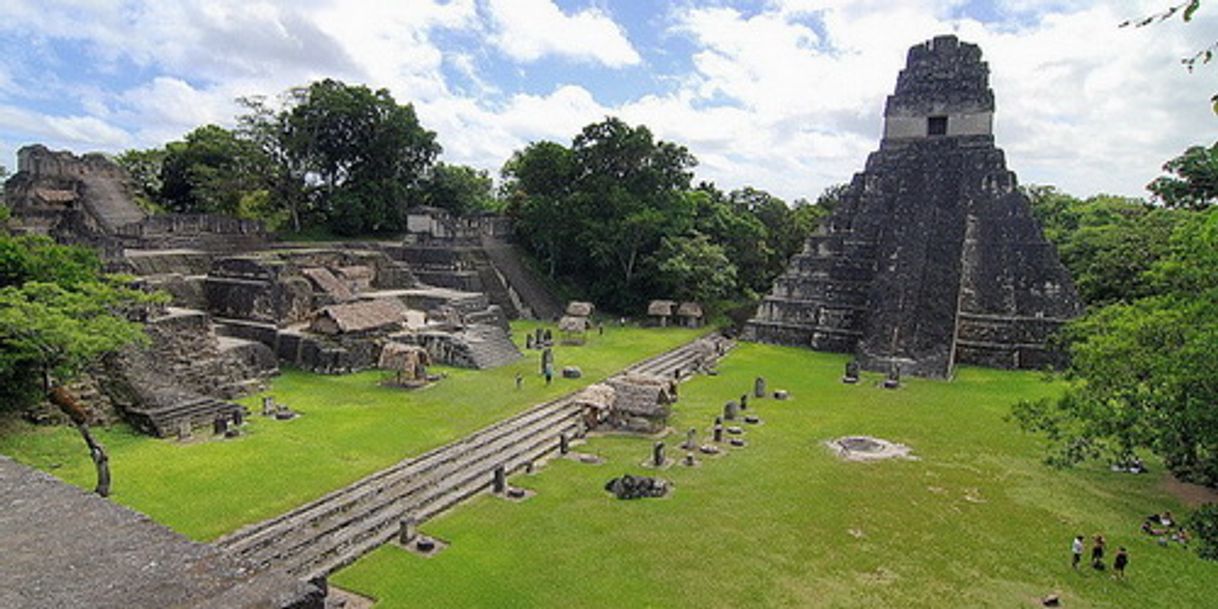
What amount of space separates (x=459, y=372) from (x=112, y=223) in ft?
64.9

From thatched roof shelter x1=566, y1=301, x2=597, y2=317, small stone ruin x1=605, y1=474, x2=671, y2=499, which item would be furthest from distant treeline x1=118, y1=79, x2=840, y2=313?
→ small stone ruin x1=605, y1=474, x2=671, y2=499

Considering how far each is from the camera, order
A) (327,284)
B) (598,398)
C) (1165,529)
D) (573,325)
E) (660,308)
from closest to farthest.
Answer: (1165,529) → (598,398) → (327,284) → (573,325) → (660,308)

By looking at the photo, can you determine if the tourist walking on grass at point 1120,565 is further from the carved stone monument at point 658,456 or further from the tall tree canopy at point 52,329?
the tall tree canopy at point 52,329

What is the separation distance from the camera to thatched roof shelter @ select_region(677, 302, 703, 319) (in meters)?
31.8

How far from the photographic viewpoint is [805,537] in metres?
10.9

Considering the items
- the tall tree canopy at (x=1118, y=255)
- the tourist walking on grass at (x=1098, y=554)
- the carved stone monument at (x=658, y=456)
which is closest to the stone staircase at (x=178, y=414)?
the carved stone monument at (x=658, y=456)

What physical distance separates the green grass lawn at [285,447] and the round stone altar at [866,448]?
7296 millimetres

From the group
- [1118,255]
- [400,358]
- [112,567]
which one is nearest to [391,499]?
[112,567]

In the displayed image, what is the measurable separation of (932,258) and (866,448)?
14.4 m

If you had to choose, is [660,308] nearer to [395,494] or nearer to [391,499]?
[395,494]

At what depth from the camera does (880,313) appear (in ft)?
84.0

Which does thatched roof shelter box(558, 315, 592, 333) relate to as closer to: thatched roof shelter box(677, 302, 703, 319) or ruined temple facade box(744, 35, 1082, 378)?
thatched roof shelter box(677, 302, 703, 319)

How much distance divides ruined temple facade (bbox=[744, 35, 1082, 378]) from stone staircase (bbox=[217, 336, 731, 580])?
42.6ft

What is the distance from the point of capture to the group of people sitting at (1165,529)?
35.6ft
